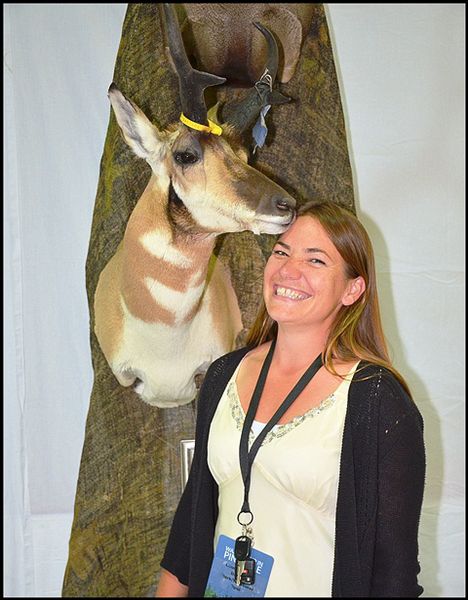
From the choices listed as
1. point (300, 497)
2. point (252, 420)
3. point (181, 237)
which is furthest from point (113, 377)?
point (300, 497)

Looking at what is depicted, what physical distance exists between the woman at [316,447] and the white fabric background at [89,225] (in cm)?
54

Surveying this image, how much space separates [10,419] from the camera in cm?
170

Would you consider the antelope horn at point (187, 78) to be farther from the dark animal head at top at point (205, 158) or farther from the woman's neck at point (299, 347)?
the woman's neck at point (299, 347)

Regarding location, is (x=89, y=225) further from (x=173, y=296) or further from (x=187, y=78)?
(x=187, y=78)

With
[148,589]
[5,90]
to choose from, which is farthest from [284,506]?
[5,90]

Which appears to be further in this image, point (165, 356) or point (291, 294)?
point (165, 356)

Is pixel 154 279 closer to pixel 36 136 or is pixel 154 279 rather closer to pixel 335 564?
pixel 36 136

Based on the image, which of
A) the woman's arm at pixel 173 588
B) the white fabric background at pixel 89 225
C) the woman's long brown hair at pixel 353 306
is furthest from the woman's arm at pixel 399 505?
the white fabric background at pixel 89 225

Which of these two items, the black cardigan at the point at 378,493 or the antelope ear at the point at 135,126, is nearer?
the black cardigan at the point at 378,493

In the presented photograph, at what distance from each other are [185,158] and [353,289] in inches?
15.6

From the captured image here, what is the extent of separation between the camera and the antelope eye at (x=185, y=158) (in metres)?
1.32

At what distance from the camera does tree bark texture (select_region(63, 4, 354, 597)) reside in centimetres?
153

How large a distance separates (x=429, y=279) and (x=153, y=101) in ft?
2.89

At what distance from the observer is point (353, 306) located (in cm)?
122
